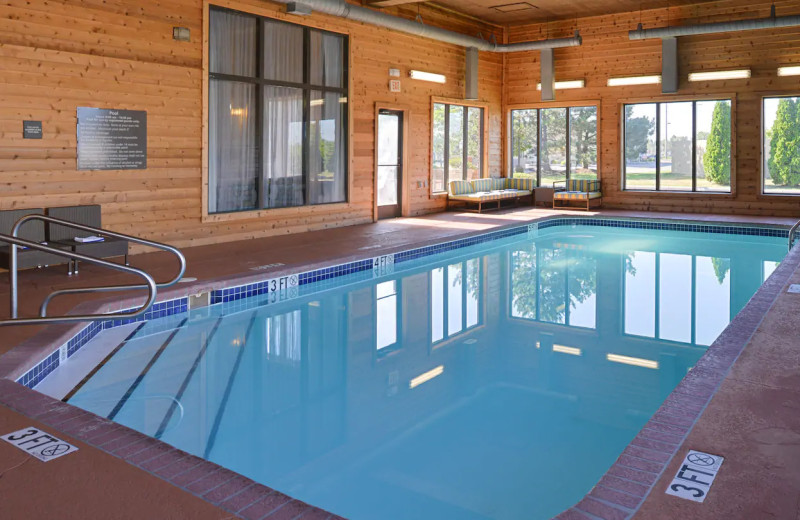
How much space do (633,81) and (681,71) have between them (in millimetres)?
915

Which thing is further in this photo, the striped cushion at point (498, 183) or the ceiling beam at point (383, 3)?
the striped cushion at point (498, 183)

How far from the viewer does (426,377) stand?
4.82 metres

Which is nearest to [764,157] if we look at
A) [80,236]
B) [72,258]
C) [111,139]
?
[111,139]

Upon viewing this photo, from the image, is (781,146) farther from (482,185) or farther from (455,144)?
(455,144)

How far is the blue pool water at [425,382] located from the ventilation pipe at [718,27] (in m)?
5.52

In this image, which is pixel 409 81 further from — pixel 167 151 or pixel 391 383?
pixel 391 383

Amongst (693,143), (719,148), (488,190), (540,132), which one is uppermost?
(540,132)

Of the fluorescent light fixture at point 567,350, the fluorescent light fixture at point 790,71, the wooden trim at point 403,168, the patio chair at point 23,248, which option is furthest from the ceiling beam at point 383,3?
the fluorescent light fixture at point 567,350

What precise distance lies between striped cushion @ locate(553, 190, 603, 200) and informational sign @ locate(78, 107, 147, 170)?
8935 mm

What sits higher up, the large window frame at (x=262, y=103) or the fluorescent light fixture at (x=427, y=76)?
the fluorescent light fixture at (x=427, y=76)

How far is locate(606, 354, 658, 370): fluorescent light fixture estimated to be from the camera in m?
5.02

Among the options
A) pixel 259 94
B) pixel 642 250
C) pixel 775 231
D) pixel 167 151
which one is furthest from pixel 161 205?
pixel 775 231

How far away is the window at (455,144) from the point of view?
14.1 m

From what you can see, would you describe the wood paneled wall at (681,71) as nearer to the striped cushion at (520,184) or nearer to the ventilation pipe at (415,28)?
the ventilation pipe at (415,28)
